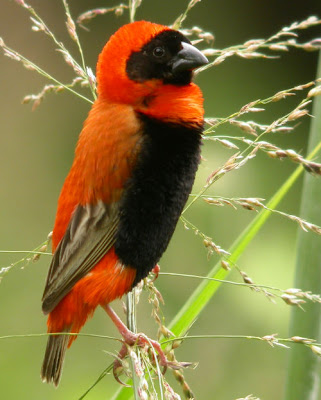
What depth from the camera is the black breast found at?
2436 millimetres

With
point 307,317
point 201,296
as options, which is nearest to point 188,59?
point 201,296

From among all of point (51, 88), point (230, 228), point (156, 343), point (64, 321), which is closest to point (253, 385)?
point (230, 228)

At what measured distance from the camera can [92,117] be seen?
7.92ft

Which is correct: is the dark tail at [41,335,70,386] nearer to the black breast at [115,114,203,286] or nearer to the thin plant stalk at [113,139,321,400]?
the black breast at [115,114,203,286]

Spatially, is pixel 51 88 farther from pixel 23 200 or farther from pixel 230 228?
pixel 23 200

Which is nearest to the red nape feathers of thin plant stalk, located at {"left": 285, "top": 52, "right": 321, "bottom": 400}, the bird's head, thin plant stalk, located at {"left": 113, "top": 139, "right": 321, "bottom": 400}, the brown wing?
the bird's head

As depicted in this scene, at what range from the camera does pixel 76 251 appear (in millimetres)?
2414

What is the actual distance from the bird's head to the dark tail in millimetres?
713

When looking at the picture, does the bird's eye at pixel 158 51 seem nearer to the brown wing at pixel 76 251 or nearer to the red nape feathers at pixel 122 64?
the red nape feathers at pixel 122 64

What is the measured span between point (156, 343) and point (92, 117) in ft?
2.12

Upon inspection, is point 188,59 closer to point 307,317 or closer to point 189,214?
point 307,317

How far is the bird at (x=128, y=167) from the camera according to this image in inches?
94.3

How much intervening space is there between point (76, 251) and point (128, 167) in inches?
10.6

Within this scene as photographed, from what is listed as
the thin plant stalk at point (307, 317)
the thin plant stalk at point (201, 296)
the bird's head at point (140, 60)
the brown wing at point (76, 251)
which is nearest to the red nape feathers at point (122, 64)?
the bird's head at point (140, 60)
